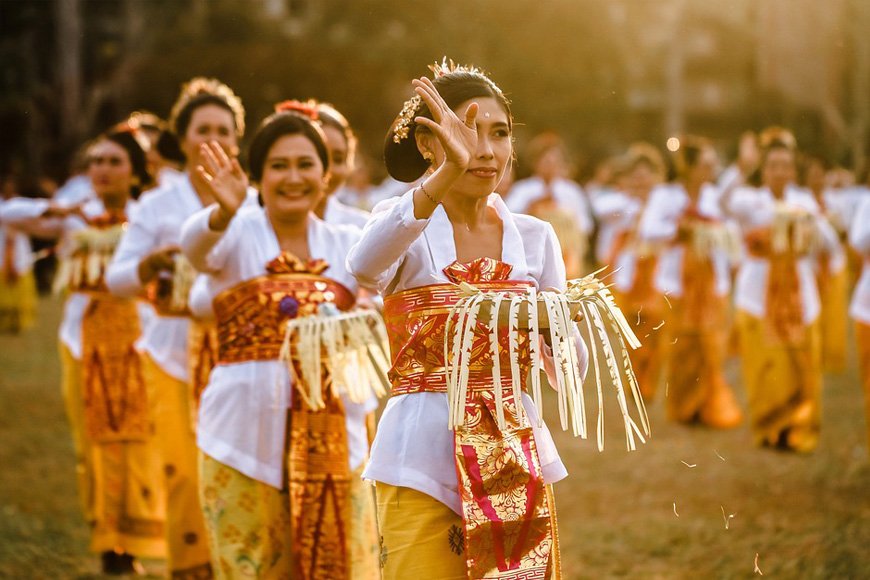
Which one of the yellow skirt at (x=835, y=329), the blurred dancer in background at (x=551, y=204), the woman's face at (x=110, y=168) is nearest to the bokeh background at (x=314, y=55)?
the yellow skirt at (x=835, y=329)

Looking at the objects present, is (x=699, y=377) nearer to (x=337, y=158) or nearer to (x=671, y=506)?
(x=671, y=506)

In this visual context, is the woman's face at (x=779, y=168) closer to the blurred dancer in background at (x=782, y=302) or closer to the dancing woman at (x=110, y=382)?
the blurred dancer in background at (x=782, y=302)

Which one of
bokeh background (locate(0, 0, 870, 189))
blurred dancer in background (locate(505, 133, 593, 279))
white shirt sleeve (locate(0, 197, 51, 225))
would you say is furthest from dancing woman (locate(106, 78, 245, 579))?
bokeh background (locate(0, 0, 870, 189))

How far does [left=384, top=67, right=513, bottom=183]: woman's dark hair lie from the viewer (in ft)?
11.8

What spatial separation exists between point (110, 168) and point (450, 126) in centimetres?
445

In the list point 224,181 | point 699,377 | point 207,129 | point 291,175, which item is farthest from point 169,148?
point 699,377

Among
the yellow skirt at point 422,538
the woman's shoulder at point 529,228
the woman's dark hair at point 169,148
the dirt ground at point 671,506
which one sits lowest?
the dirt ground at point 671,506

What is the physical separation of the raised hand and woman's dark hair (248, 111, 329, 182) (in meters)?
0.22

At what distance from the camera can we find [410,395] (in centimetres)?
361

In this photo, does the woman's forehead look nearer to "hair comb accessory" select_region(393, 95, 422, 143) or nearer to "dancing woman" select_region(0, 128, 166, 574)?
"hair comb accessory" select_region(393, 95, 422, 143)

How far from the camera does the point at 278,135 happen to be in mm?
4875

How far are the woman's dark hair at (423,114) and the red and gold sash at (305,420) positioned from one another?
3.76ft

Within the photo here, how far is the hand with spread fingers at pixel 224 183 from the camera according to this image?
4.61 metres

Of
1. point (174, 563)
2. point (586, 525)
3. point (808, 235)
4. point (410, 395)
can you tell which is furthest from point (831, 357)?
point (410, 395)
